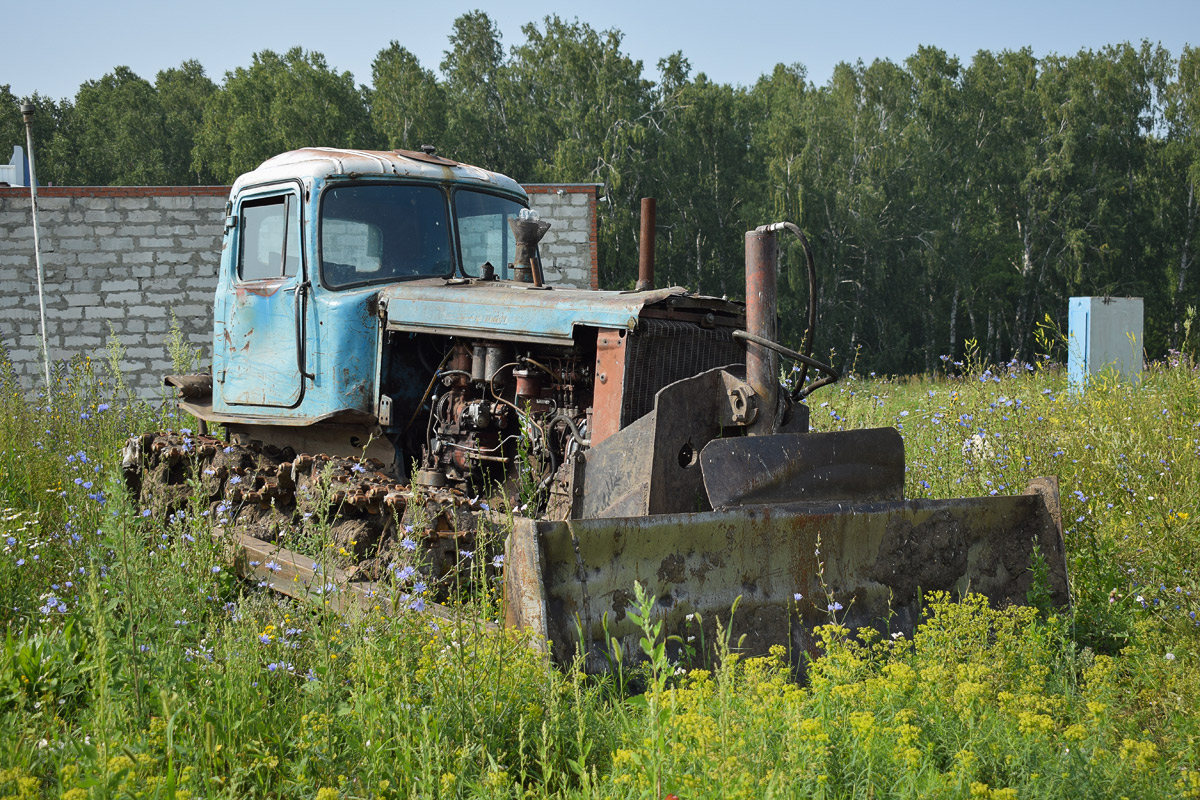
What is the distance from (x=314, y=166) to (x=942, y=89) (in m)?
35.0

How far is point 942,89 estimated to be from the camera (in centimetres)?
3544

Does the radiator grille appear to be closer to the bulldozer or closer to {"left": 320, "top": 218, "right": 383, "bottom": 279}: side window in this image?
the bulldozer

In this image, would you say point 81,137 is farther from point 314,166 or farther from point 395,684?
point 395,684

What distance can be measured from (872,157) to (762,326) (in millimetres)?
32839

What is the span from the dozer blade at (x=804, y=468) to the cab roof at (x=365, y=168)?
295 centimetres

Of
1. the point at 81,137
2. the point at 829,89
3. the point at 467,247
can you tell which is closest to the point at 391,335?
the point at 467,247

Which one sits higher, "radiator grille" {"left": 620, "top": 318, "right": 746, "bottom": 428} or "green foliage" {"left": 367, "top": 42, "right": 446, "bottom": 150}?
"green foliage" {"left": 367, "top": 42, "right": 446, "bottom": 150}

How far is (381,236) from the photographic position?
5578 millimetres

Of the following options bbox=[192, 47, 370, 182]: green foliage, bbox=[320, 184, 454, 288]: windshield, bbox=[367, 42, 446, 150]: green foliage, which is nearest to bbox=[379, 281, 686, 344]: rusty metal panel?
bbox=[320, 184, 454, 288]: windshield

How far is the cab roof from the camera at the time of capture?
217 inches

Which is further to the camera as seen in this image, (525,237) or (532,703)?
(525,237)

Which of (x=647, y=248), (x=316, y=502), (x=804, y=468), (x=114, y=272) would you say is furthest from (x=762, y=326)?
(x=114, y=272)

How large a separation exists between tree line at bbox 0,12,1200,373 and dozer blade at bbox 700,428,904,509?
27244mm

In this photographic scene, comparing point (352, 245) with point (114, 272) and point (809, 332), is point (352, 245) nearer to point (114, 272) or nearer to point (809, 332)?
point (809, 332)
